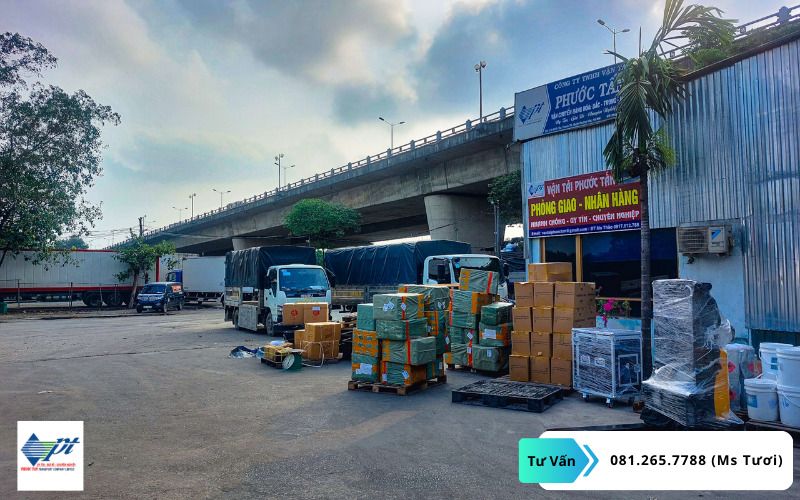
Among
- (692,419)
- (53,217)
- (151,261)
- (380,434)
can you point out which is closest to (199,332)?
(380,434)

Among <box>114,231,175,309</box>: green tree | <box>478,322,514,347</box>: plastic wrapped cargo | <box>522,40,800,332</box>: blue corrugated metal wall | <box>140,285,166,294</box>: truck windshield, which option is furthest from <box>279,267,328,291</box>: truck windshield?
<box>114,231,175,309</box>: green tree

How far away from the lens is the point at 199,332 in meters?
19.5

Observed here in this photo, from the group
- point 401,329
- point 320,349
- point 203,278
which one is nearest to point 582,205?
point 401,329

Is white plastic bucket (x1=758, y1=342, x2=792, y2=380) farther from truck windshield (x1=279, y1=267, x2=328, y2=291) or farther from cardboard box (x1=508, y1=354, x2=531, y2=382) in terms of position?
truck windshield (x1=279, y1=267, x2=328, y2=291)

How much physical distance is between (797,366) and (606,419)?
2354 millimetres

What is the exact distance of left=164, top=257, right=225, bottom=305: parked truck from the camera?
3847 centimetres

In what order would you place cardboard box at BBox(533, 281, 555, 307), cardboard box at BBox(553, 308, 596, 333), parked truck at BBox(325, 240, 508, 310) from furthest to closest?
parked truck at BBox(325, 240, 508, 310) → cardboard box at BBox(533, 281, 555, 307) → cardboard box at BBox(553, 308, 596, 333)

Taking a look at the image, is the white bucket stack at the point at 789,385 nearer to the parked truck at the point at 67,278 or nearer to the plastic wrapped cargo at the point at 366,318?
the plastic wrapped cargo at the point at 366,318

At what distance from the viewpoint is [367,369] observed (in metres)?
9.10

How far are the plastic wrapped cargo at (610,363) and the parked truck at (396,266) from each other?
712 cm

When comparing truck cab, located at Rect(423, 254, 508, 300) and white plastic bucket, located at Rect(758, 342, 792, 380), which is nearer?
white plastic bucket, located at Rect(758, 342, 792, 380)

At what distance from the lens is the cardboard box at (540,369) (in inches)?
360

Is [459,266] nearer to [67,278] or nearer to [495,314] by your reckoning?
[495,314]

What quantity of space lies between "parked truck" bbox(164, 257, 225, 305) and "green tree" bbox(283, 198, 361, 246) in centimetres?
657
